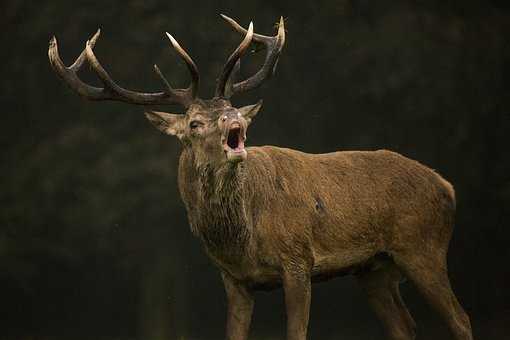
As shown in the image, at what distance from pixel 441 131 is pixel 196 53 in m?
2.23

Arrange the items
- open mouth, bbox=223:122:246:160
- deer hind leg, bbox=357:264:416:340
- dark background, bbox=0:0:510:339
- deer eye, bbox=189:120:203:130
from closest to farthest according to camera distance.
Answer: open mouth, bbox=223:122:246:160
deer eye, bbox=189:120:203:130
deer hind leg, bbox=357:264:416:340
dark background, bbox=0:0:510:339

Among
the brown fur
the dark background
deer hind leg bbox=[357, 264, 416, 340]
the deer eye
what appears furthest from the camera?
the dark background

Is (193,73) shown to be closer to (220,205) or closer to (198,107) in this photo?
(198,107)

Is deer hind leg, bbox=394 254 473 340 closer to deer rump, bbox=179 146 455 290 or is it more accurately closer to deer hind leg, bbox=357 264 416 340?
deer rump, bbox=179 146 455 290

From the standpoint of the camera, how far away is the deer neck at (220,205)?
305 inches

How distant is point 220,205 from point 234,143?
446 millimetres

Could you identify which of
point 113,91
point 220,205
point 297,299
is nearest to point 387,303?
point 297,299

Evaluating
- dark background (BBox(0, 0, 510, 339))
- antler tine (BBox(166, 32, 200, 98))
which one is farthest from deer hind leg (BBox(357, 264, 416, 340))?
antler tine (BBox(166, 32, 200, 98))

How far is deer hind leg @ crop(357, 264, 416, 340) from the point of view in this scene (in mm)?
9039

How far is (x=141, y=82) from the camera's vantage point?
1023cm

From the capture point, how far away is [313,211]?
827 cm

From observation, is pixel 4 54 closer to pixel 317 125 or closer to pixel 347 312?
pixel 317 125

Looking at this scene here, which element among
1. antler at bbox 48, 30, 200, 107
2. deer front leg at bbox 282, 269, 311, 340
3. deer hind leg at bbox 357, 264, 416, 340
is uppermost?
antler at bbox 48, 30, 200, 107

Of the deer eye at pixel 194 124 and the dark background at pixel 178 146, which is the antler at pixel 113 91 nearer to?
the deer eye at pixel 194 124
